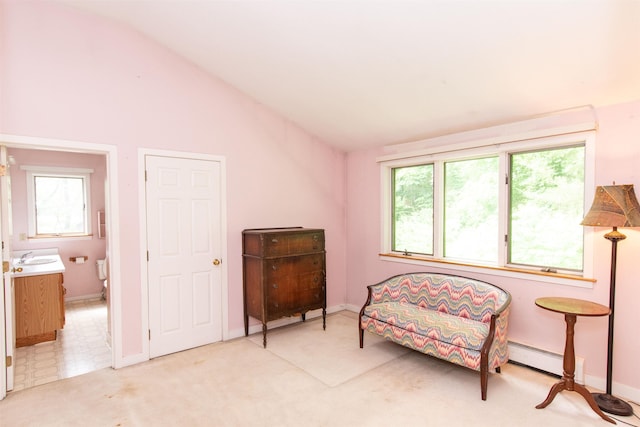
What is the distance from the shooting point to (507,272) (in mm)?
3379

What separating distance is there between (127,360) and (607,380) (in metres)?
4.13

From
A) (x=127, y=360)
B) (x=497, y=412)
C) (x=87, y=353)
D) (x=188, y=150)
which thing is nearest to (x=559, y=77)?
(x=497, y=412)

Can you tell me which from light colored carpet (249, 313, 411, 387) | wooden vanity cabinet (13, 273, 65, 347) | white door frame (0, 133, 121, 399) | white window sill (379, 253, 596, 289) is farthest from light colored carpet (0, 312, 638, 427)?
wooden vanity cabinet (13, 273, 65, 347)

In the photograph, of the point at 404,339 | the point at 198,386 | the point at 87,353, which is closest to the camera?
the point at 198,386

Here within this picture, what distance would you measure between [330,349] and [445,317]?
1.25 metres

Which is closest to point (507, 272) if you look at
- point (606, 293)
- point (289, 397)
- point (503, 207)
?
point (503, 207)

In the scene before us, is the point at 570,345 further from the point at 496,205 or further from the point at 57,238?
the point at 57,238

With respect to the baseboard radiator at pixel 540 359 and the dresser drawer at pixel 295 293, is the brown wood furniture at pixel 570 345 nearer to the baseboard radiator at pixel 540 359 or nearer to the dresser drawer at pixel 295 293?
the baseboard radiator at pixel 540 359

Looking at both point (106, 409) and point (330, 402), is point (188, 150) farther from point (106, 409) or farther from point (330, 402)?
point (330, 402)

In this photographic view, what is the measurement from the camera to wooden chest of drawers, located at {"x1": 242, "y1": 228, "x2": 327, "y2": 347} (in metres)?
3.75

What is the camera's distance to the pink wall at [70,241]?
516 centimetres

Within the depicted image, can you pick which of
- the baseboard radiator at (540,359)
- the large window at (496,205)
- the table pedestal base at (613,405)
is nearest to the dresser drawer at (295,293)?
the large window at (496,205)

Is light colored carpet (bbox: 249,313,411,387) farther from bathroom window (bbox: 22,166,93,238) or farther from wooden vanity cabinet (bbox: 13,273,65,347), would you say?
bathroom window (bbox: 22,166,93,238)

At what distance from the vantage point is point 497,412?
2492 mm
